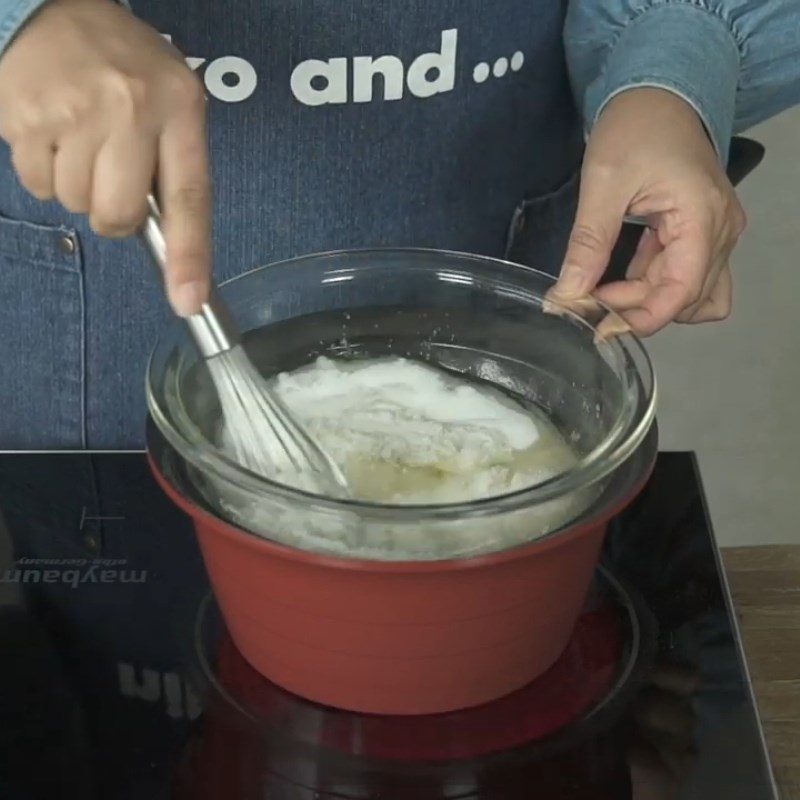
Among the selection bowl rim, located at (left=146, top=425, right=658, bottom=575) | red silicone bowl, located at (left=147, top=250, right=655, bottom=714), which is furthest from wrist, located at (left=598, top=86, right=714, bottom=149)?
bowl rim, located at (left=146, top=425, right=658, bottom=575)

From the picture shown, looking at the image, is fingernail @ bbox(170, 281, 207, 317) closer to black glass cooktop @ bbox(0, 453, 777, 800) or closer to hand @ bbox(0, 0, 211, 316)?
hand @ bbox(0, 0, 211, 316)

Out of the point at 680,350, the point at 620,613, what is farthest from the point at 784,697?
the point at 680,350

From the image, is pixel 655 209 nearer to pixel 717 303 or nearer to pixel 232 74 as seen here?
pixel 717 303

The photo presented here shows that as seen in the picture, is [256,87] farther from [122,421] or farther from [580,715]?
[580,715]

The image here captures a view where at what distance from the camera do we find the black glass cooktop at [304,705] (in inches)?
19.3

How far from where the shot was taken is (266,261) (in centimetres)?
74

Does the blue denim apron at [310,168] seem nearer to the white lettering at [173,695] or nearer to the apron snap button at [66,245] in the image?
the apron snap button at [66,245]

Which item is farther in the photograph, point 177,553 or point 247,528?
point 177,553

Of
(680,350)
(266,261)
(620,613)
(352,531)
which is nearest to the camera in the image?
(352,531)

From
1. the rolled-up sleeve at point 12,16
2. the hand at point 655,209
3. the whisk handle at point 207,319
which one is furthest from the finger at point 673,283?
the rolled-up sleeve at point 12,16

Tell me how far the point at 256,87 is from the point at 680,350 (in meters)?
0.73

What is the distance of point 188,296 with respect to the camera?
0.44 metres

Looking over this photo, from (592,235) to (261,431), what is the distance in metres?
0.19

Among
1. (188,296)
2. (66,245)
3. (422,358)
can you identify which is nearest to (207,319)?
(188,296)
